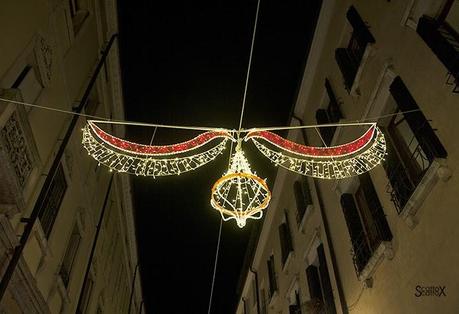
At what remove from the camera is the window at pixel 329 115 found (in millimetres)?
11008

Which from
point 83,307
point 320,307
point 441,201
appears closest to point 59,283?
point 83,307

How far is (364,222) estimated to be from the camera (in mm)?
9078

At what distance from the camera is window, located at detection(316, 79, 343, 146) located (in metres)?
11.0

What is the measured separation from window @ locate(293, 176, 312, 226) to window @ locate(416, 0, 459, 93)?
23.0 ft

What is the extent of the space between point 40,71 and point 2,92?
185cm

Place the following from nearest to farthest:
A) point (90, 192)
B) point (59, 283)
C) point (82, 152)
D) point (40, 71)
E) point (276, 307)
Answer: point (40, 71)
point (59, 283)
point (82, 152)
point (90, 192)
point (276, 307)

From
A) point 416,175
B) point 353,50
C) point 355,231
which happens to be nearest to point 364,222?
point 355,231

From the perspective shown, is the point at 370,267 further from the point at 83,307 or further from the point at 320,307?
the point at 83,307

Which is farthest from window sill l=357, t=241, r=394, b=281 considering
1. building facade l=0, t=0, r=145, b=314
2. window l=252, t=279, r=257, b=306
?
window l=252, t=279, r=257, b=306

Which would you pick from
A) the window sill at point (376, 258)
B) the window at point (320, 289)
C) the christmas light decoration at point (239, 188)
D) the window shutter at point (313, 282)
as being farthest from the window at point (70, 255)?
the window sill at point (376, 258)

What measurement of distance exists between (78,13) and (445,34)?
9505 millimetres

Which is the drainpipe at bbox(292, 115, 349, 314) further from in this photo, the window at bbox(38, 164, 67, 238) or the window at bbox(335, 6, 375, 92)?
the window at bbox(38, 164, 67, 238)

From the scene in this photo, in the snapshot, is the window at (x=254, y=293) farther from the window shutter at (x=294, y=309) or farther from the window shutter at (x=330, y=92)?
the window shutter at (x=330, y=92)

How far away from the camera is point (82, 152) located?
1185 cm
